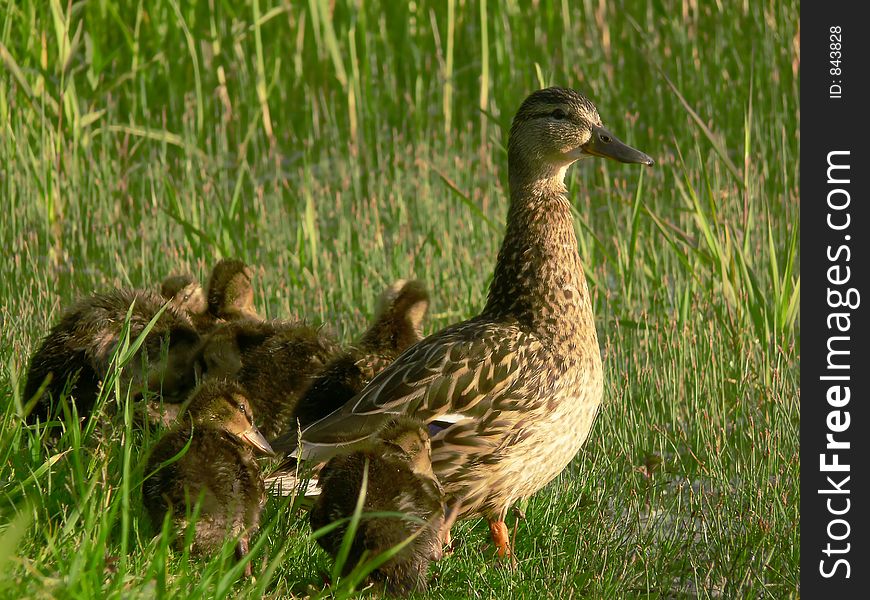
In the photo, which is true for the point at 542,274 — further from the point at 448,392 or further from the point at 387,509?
the point at 387,509

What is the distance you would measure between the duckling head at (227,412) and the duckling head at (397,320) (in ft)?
3.67

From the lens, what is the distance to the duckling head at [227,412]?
413 centimetres

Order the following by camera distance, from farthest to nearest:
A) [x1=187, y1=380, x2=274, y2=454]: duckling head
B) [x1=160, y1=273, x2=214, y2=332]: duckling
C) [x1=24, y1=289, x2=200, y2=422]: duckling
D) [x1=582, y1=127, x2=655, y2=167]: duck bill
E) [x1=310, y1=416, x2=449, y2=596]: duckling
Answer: [x1=160, y1=273, x2=214, y2=332]: duckling → [x1=582, y1=127, x2=655, y2=167]: duck bill → [x1=24, y1=289, x2=200, y2=422]: duckling → [x1=187, y1=380, x2=274, y2=454]: duckling head → [x1=310, y1=416, x2=449, y2=596]: duckling

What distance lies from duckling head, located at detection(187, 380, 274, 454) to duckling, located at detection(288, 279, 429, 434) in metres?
0.47

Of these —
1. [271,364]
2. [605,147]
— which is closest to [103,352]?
[271,364]

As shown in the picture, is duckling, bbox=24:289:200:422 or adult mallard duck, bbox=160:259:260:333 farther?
adult mallard duck, bbox=160:259:260:333

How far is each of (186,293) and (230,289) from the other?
0.65 ft

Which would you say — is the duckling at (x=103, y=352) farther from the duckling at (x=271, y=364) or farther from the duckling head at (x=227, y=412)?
the duckling head at (x=227, y=412)

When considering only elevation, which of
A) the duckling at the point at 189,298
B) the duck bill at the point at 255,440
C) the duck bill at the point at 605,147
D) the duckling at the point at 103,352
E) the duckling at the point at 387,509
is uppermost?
the duck bill at the point at 605,147

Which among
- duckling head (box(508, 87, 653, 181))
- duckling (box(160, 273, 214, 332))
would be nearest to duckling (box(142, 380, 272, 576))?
duckling (box(160, 273, 214, 332))

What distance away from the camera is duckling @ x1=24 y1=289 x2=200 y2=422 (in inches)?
191

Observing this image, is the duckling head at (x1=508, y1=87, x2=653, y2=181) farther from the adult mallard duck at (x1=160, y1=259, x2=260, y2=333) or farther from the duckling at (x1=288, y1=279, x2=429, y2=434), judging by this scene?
the adult mallard duck at (x1=160, y1=259, x2=260, y2=333)

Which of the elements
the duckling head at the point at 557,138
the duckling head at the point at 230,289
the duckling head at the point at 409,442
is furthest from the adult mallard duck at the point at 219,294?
the duckling head at the point at 409,442

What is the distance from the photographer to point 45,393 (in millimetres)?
4859
